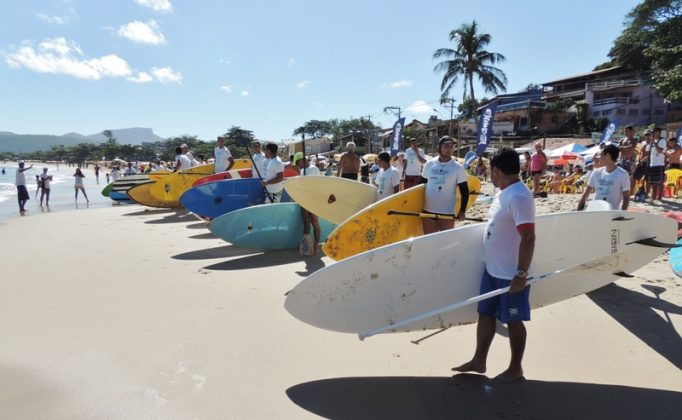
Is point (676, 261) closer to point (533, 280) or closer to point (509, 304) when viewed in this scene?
point (533, 280)

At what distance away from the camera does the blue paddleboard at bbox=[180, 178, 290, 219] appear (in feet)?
25.2

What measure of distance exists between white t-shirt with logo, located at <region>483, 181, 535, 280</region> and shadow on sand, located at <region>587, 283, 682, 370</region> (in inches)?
56.2

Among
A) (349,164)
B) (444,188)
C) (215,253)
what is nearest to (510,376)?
(444,188)

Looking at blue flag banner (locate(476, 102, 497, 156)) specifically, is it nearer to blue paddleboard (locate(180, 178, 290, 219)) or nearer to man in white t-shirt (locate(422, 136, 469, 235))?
blue paddleboard (locate(180, 178, 290, 219))

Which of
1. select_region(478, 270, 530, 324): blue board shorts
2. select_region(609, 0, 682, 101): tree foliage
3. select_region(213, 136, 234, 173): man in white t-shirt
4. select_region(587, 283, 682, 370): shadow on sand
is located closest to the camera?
select_region(478, 270, 530, 324): blue board shorts

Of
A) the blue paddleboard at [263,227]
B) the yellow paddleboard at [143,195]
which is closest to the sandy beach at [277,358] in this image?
the blue paddleboard at [263,227]

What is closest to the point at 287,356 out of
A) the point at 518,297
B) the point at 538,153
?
the point at 518,297

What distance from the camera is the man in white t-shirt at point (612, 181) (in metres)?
4.28

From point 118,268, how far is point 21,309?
1.49 metres

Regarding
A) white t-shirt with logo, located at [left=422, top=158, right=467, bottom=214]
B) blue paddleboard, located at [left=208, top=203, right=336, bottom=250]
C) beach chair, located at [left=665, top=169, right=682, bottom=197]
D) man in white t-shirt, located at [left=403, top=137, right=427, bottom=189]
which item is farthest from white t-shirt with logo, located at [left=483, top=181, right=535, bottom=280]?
beach chair, located at [left=665, top=169, right=682, bottom=197]

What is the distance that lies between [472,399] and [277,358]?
4.35 feet

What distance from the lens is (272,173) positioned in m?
7.04

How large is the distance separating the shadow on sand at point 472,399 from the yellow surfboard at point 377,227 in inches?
84.6

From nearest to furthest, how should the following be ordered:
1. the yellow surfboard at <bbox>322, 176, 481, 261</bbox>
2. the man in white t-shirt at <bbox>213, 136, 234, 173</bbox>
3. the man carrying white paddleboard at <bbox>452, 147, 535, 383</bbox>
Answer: the man carrying white paddleboard at <bbox>452, 147, 535, 383</bbox>
the yellow surfboard at <bbox>322, 176, 481, 261</bbox>
the man in white t-shirt at <bbox>213, 136, 234, 173</bbox>
